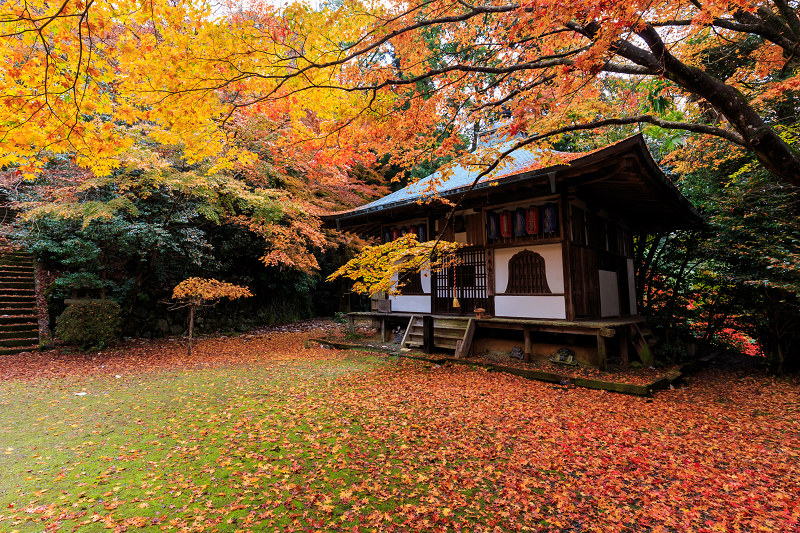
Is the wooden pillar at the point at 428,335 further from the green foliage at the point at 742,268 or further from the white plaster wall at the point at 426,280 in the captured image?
the green foliage at the point at 742,268

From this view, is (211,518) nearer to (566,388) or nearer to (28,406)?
(28,406)

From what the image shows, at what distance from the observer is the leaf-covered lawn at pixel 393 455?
108 inches

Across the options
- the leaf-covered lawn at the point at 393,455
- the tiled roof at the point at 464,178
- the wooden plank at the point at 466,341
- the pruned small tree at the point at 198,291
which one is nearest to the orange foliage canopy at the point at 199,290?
the pruned small tree at the point at 198,291

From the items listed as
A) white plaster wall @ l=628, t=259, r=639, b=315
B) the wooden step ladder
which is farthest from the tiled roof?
white plaster wall @ l=628, t=259, r=639, b=315

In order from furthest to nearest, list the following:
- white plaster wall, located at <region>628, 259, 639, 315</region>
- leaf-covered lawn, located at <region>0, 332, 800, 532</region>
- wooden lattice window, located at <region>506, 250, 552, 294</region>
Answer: white plaster wall, located at <region>628, 259, 639, 315</region>, wooden lattice window, located at <region>506, 250, 552, 294</region>, leaf-covered lawn, located at <region>0, 332, 800, 532</region>

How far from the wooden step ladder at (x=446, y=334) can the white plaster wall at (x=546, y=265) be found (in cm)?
128

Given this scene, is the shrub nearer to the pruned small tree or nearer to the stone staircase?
the stone staircase

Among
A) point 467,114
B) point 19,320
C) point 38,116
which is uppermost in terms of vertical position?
point 467,114

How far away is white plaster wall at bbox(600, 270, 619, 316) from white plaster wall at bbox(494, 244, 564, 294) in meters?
2.25

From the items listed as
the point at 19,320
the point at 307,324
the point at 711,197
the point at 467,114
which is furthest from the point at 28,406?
the point at 711,197

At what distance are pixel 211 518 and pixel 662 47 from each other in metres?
5.73

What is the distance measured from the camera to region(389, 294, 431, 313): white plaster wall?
33.5 ft

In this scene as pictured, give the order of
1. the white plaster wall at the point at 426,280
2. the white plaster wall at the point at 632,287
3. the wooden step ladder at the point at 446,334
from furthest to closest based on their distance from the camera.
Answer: the white plaster wall at the point at 632,287
the white plaster wall at the point at 426,280
the wooden step ladder at the point at 446,334

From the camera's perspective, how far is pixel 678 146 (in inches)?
438
